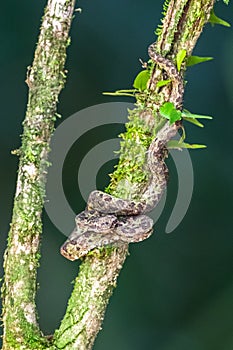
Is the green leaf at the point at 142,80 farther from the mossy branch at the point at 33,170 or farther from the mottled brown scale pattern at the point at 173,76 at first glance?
the mossy branch at the point at 33,170

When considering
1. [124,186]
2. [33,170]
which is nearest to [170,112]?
[124,186]

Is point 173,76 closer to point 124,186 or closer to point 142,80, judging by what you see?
point 142,80

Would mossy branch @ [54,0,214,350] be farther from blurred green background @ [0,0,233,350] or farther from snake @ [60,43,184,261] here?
blurred green background @ [0,0,233,350]

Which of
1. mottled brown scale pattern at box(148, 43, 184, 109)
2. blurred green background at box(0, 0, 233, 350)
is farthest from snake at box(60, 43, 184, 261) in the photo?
blurred green background at box(0, 0, 233, 350)

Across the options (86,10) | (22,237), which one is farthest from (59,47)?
(86,10)

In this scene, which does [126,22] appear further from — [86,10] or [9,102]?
[9,102]

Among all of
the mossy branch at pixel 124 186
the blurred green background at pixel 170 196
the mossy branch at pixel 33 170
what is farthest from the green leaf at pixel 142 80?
the blurred green background at pixel 170 196
